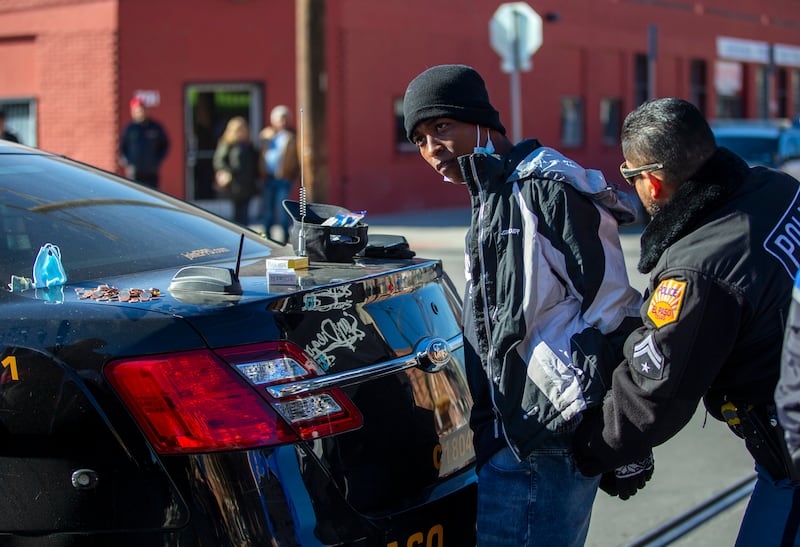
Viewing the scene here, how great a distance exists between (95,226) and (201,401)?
1.04 metres

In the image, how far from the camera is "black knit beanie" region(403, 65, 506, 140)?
267 cm

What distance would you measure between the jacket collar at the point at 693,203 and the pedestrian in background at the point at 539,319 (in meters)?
0.12

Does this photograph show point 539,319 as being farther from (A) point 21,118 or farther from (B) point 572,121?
(B) point 572,121

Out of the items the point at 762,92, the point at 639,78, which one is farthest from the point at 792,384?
the point at 762,92

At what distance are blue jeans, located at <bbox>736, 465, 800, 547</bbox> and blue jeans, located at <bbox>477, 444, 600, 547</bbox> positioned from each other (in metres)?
0.41

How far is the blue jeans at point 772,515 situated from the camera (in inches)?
100

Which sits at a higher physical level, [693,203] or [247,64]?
[247,64]

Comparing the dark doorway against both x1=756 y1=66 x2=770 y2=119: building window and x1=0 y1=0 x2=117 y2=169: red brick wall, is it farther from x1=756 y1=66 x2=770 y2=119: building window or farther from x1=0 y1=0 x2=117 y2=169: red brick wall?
x1=756 y1=66 x2=770 y2=119: building window

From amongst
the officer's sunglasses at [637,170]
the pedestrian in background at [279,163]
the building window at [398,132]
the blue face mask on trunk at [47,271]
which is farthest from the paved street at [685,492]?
the building window at [398,132]

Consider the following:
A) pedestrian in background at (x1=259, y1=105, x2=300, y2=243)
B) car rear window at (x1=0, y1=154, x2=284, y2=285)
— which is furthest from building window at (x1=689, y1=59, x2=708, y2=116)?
car rear window at (x1=0, y1=154, x2=284, y2=285)

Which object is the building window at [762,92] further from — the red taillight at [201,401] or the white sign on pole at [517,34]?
the red taillight at [201,401]

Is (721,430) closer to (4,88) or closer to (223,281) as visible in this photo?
(223,281)

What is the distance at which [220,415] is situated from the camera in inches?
95.8

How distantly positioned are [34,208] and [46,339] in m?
0.79
